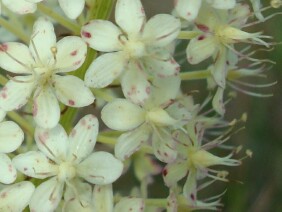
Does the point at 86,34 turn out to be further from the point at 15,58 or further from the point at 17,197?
the point at 17,197

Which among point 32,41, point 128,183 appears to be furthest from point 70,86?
point 128,183

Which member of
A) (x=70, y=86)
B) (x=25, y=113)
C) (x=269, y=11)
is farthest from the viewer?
(x=269, y=11)

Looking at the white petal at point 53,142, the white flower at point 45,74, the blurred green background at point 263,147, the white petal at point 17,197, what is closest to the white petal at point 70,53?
the white flower at point 45,74

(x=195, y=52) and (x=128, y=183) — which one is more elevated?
(x=195, y=52)

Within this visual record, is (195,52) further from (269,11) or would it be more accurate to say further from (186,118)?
(269,11)

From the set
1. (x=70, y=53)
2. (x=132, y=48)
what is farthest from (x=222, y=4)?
(x=70, y=53)

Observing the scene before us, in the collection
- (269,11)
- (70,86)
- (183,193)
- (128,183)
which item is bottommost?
(128,183)

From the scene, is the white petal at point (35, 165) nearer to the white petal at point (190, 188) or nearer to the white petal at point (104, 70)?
the white petal at point (104, 70)
